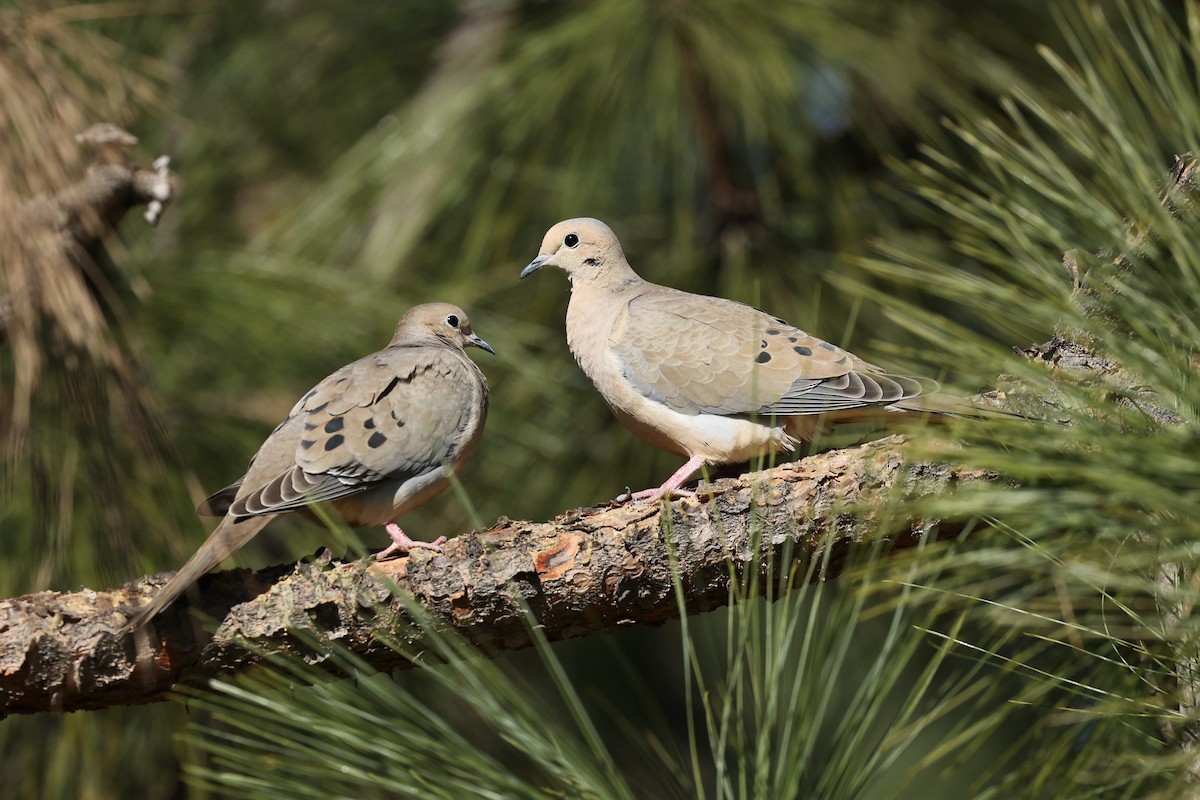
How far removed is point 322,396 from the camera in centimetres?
314

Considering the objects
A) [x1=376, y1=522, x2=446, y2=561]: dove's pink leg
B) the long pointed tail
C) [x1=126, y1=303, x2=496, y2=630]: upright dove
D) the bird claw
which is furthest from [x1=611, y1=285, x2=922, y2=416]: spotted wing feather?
the long pointed tail

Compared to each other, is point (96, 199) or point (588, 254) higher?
point (96, 199)

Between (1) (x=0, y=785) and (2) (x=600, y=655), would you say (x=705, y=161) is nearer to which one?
(2) (x=600, y=655)

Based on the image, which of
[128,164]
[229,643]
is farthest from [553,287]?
[229,643]

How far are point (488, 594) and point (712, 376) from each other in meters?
1.10

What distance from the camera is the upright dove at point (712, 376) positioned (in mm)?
2969

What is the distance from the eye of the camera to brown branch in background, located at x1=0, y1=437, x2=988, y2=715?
2.21m

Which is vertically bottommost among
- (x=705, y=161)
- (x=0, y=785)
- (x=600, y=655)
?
(x=600, y=655)

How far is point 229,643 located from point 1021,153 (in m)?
1.64

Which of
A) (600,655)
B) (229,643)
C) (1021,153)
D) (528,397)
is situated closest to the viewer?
(1021,153)

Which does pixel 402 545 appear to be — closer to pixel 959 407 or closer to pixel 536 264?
pixel 536 264

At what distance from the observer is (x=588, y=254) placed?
3559mm

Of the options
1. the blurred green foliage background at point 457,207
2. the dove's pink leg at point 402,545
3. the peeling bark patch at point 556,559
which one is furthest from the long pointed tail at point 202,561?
the peeling bark patch at point 556,559

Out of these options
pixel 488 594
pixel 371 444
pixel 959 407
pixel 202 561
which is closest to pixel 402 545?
pixel 371 444
